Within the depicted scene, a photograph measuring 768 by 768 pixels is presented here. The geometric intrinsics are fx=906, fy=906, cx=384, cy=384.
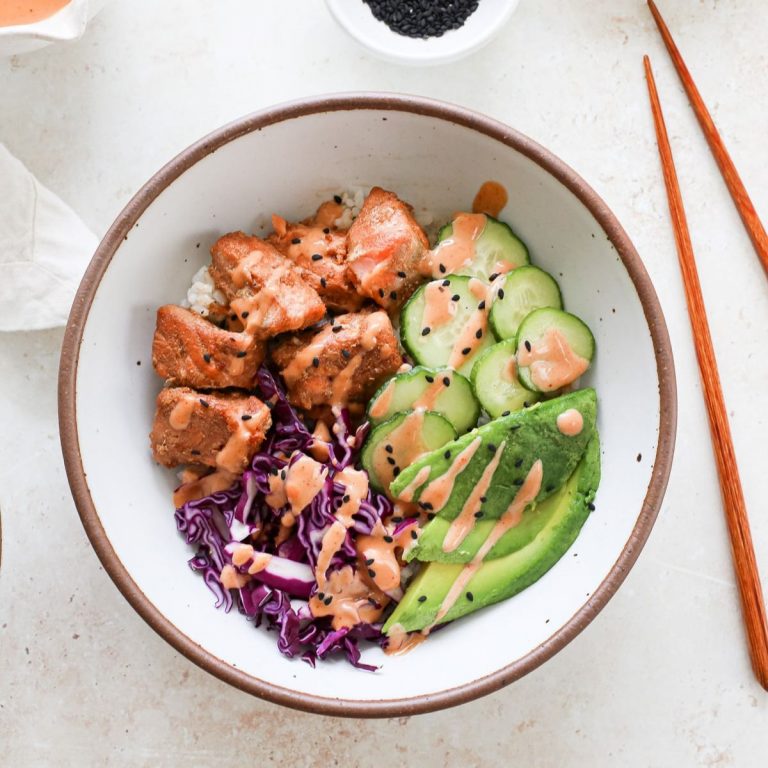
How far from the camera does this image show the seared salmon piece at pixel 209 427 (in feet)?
7.64

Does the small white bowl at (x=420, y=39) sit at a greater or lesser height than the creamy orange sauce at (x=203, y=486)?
greater

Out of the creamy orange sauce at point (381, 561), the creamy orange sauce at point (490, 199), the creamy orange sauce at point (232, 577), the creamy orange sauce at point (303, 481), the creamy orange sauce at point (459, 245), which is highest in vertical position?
the creamy orange sauce at point (490, 199)

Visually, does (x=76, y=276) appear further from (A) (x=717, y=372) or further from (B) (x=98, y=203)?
(A) (x=717, y=372)

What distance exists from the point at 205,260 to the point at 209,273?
0.20 ft

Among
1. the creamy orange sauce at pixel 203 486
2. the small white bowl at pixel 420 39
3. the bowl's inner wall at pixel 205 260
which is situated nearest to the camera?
the bowl's inner wall at pixel 205 260

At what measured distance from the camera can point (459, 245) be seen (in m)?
2.50

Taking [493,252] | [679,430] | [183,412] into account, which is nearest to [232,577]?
[183,412]

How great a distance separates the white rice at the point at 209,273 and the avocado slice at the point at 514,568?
31.3 inches

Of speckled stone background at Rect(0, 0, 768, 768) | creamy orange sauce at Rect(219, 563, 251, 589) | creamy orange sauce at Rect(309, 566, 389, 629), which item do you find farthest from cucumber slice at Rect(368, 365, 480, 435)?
speckled stone background at Rect(0, 0, 768, 768)

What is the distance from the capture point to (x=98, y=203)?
2725mm

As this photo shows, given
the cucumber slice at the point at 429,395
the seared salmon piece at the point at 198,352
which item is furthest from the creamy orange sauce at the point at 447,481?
the seared salmon piece at the point at 198,352

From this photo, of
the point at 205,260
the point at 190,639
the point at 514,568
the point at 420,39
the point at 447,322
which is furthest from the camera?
the point at 420,39

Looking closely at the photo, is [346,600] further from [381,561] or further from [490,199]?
[490,199]

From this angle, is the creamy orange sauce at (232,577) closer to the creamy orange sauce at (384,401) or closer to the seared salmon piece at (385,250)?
the creamy orange sauce at (384,401)
